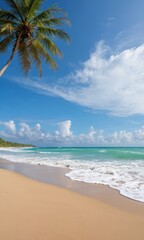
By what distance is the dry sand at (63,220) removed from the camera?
10.8ft

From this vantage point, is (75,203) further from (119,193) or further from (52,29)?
(52,29)

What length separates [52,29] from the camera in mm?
12031

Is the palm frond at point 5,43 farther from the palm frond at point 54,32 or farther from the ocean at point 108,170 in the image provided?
the ocean at point 108,170

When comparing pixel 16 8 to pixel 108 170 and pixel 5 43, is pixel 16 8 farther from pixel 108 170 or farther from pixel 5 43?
pixel 108 170

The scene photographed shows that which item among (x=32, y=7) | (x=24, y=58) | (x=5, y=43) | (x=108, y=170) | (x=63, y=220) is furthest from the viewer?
(x=24, y=58)

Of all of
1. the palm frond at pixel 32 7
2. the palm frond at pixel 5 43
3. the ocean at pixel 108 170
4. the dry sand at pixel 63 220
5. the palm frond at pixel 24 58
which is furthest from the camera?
the palm frond at pixel 24 58

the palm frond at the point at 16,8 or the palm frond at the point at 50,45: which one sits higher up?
the palm frond at the point at 16,8

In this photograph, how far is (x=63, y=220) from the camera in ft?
12.6

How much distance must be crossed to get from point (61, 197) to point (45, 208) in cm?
108

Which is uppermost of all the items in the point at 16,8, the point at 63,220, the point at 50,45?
the point at 16,8

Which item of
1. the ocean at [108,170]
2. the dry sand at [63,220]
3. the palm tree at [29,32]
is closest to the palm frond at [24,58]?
the palm tree at [29,32]

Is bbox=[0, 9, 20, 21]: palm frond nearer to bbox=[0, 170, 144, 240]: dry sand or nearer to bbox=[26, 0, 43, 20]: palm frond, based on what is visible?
bbox=[26, 0, 43, 20]: palm frond

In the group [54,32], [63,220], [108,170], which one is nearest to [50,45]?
[54,32]

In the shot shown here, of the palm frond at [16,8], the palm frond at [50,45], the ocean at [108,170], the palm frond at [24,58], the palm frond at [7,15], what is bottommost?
the ocean at [108,170]
